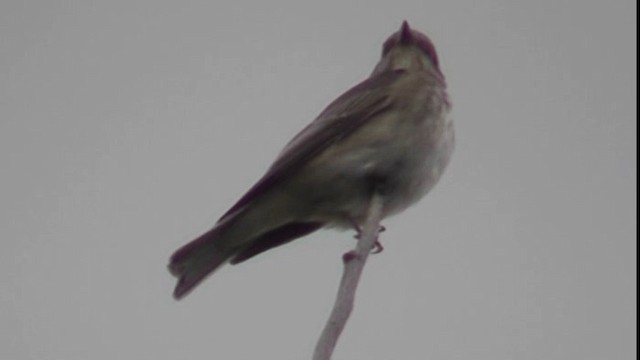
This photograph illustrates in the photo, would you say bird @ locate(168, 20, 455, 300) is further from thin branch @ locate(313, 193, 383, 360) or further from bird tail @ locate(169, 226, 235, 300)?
thin branch @ locate(313, 193, 383, 360)

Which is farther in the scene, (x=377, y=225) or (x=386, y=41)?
(x=386, y=41)

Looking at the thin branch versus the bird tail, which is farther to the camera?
the bird tail

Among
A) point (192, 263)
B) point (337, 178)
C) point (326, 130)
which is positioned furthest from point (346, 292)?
point (326, 130)

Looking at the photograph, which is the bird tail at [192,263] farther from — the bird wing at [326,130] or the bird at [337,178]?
the bird wing at [326,130]

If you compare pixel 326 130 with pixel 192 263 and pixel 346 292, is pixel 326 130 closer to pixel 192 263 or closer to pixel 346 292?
pixel 192 263

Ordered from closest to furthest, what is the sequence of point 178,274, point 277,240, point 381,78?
point 178,274 → point 277,240 → point 381,78

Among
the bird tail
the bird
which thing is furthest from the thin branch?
the bird tail

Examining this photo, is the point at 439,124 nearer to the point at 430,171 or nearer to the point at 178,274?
the point at 430,171

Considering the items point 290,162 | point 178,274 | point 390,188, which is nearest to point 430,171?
point 390,188
